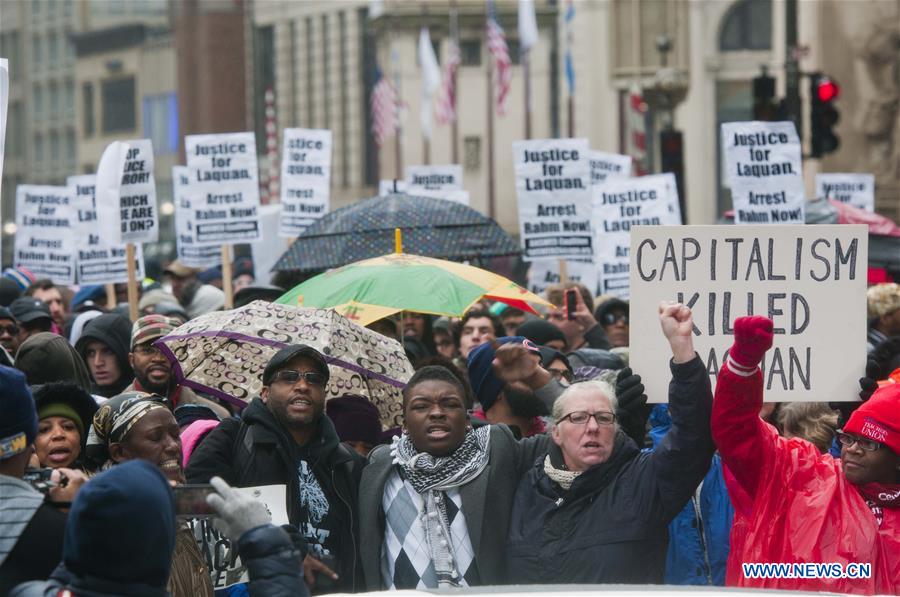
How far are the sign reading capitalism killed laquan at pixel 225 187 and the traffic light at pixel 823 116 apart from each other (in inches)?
259

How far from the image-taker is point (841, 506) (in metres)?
5.62

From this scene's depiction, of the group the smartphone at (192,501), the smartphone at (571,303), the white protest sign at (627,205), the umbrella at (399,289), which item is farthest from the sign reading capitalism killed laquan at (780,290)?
the white protest sign at (627,205)

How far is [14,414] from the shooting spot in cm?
472

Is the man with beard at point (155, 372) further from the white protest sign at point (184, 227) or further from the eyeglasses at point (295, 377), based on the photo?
the white protest sign at point (184, 227)

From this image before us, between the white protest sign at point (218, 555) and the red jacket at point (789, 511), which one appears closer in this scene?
the red jacket at point (789, 511)

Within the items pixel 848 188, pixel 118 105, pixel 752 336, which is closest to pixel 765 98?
pixel 848 188

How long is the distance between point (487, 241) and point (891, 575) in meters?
6.98

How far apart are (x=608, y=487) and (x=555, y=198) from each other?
884 cm

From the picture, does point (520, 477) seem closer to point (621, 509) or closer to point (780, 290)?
point (621, 509)

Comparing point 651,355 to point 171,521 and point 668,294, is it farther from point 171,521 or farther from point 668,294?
point 171,521

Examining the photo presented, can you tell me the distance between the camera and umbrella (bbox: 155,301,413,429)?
25.3 ft

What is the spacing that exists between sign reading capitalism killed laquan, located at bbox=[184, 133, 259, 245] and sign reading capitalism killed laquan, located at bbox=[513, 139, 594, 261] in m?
2.08

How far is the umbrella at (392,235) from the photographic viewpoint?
1218 centimetres

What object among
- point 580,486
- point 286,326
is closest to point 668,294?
point 580,486
